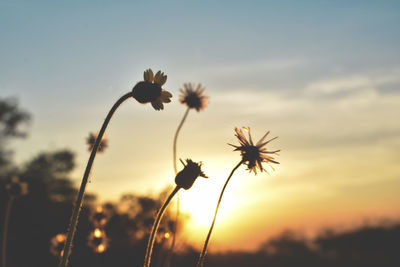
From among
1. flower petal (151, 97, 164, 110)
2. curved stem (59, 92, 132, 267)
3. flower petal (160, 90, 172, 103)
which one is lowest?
curved stem (59, 92, 132, 267)

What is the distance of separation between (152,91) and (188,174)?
531 mm

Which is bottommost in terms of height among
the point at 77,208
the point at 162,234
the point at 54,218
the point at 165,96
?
the point at 77,208

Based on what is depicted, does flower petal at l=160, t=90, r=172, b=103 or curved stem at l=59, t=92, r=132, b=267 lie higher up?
flower petal at l=160, t=90, r=172, b=103

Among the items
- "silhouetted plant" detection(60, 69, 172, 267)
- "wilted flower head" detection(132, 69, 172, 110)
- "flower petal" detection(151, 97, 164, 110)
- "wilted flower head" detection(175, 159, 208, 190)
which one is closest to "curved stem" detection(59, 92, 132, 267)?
"silhouetted plant" detection(60, 69, 172, 267)

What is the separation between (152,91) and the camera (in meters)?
2.21

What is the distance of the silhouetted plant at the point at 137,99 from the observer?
69.8 inches

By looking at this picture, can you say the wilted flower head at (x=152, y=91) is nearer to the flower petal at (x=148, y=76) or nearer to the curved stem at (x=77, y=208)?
the flower petal at (x=148, y=76)

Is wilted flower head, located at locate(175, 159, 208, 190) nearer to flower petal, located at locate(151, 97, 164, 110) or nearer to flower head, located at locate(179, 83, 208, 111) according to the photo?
flower petal, located at locate(151, 97, 164, 110)

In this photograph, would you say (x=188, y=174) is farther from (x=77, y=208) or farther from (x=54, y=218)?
(x=54, y=218)

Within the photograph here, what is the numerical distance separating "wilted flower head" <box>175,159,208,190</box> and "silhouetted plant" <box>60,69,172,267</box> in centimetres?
40

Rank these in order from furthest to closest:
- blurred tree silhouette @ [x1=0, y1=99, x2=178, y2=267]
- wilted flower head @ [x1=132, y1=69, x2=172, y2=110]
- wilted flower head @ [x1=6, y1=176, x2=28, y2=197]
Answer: blurred tree silhouette @ [x1=0, y1=99, x2=178, y2=267] → wilted flower head @ [x1=6, y1=176, x2=28, y2=197] → wilted flower head @ [x1=132, y1=69, x2=172, y2=110]

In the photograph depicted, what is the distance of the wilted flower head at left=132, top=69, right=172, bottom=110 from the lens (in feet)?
7.02

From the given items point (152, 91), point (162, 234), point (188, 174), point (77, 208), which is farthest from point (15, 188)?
point (77, 208)

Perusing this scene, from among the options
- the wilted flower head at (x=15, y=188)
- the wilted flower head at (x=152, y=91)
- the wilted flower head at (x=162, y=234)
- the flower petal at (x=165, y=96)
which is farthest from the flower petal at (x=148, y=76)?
the wilted flower head at (x=15, y=188)
